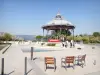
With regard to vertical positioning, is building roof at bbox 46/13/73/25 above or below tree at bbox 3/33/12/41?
above

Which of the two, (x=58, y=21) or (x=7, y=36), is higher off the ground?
(x=58, y=21)

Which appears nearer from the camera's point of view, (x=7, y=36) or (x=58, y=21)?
(x=58, y=21)

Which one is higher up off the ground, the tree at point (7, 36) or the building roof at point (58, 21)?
the building roof at point (58, 21)

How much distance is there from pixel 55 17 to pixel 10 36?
12.5m

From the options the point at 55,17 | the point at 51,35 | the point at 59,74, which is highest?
the point at 55,17

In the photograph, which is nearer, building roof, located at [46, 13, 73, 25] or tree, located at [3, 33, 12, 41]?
building roof, located at [46, 13, 73, 25]

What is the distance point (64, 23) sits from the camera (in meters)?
31.7

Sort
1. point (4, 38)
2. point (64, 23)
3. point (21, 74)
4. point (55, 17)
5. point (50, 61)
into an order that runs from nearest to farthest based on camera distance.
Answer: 1. point (21, 74)
2. point (50, 61)
3. point (64, 23)
4. point (55, 17)
5. point (4, 38)

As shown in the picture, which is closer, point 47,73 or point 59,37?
point 47,73

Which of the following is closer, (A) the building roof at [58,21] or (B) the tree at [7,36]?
(A) the building roof at [58,21]

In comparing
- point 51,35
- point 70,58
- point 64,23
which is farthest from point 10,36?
point 70,58

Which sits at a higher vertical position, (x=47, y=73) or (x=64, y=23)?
(x=64, y=23)

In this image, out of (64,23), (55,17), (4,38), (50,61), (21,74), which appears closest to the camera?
(21,74)

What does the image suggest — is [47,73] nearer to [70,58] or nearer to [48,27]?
[70,58]
